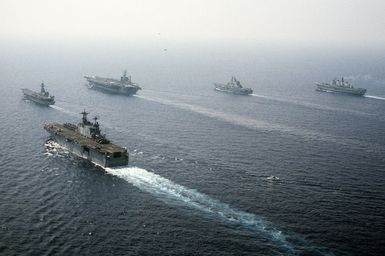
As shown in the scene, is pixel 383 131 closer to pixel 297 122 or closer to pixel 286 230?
pixel 297 122

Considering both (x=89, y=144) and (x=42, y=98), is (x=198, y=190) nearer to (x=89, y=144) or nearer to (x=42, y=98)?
(x=89, y=144)

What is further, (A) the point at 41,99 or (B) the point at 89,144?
(A) the point at 41,99

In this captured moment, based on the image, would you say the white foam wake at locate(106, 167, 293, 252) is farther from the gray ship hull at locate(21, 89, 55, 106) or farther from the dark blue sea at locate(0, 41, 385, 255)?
the gray ship hull at locate(21, 89, 55, 106)

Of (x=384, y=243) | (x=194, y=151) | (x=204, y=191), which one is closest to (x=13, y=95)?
(x=194, y=151)

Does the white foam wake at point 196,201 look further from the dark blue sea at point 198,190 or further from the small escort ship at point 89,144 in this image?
the small escort ship at point 89,144

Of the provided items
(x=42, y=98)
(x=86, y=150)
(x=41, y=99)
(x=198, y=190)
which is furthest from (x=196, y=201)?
(x=41, y=99)

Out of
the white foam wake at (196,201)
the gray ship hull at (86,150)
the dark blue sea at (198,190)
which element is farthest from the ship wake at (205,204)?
the gray ship hull at (86,150)

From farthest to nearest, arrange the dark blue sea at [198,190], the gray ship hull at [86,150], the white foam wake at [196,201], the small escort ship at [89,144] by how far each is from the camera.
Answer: the small escort ship at [89,144] < the gray ship hull at [86,150] < the white foam wake at [196,201] < the dark blue sea at [198,190]
